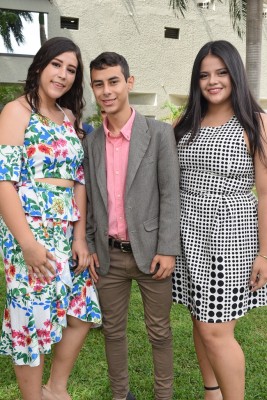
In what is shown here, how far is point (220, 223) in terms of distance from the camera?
2498mm

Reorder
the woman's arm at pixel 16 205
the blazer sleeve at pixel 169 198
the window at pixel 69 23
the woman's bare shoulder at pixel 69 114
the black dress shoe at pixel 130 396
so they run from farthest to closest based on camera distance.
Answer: the window at pixel 69 23
the black dress shoe at pixel 130 396
the woman's bare shoulder at pixel 69 114
the blazer sleeve at pixel 169 198
the woman's arm at pixel 16 205

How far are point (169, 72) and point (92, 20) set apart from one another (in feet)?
11.9

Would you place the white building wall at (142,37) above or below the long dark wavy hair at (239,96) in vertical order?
above

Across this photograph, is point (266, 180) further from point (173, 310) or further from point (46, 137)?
point (173, 310)

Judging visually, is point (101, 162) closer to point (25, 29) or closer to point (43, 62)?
point (43, 62)

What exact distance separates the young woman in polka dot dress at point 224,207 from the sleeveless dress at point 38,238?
67cm

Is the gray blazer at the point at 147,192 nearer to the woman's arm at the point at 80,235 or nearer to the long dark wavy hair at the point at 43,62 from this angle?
the woman's arm at the point at 80,235

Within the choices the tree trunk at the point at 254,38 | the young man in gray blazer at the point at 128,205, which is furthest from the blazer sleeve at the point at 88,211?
the tree trunk at the point at 254,38

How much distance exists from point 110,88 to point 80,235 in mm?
820

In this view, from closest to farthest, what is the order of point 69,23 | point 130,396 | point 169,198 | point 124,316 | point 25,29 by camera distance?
point 169,198 < point 124,316 < point 130,396 < point 25,29 < point 69,23

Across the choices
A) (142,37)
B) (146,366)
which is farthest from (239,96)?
(142,37)

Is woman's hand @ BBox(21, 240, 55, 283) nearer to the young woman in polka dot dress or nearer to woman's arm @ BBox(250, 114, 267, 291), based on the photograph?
the young woman in polka dot dress

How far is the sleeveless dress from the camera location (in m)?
2.40

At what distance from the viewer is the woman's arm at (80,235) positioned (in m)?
2.63
